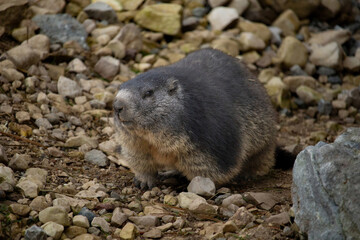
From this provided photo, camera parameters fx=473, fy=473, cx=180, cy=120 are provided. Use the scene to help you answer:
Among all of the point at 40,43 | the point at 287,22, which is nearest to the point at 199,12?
the point at 287,22

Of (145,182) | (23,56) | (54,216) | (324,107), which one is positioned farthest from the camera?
(324,107)

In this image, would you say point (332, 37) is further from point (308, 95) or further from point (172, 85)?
point (172, 85)

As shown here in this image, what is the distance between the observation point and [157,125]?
5.89m

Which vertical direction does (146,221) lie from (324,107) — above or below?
above

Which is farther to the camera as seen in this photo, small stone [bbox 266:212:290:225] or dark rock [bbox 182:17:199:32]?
dark rock [bbox 182:17:199:32]

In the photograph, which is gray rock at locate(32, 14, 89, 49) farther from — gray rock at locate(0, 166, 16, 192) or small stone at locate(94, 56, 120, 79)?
gray rock at locate(0, 166, 16, 192)

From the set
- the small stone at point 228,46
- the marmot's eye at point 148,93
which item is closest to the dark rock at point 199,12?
the small stone at point 228,46

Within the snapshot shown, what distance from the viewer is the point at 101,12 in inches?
410

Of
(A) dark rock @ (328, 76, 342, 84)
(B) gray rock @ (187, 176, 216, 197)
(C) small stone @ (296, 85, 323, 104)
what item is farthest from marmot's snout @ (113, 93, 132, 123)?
(A) dark rock @ (328, 76, 342, 84)

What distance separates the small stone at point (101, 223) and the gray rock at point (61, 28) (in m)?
5.34

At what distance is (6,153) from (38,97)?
1779mm

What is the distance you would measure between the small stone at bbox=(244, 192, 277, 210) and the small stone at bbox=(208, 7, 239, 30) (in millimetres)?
6406

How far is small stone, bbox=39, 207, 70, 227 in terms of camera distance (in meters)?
4.79

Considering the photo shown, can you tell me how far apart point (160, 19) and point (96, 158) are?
15.7ft
